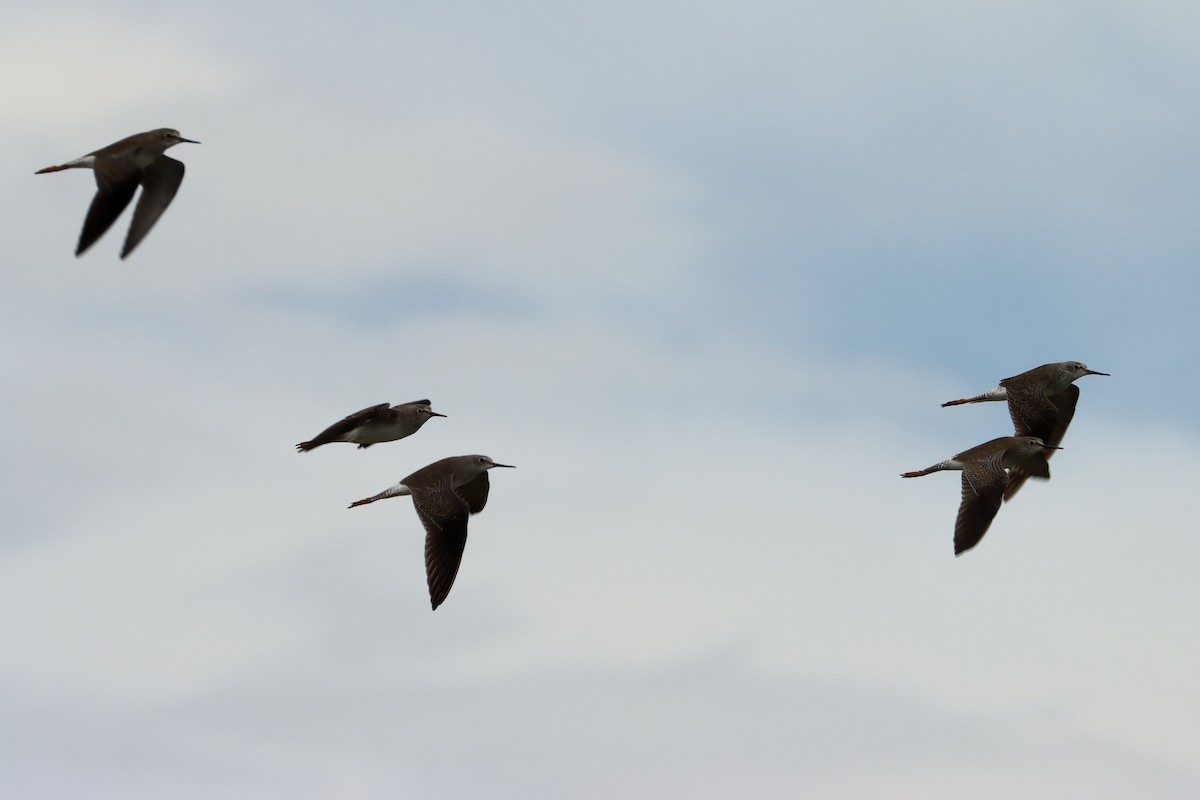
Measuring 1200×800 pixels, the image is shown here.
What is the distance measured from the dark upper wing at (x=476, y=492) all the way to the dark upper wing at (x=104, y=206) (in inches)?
234

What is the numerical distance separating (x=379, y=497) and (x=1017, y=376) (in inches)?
382

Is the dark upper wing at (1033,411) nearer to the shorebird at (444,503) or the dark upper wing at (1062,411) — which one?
the dark upper wing at (1062,411)

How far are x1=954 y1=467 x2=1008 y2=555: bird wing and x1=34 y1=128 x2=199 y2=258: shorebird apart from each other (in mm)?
10937

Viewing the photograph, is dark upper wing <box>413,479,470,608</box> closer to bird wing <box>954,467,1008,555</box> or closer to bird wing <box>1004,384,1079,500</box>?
bird wing <box>954,467,1008,555</box>

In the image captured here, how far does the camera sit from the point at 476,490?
26703mm

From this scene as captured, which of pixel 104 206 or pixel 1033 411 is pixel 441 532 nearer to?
pixel 104 206

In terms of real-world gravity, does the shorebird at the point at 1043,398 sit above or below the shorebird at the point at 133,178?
below

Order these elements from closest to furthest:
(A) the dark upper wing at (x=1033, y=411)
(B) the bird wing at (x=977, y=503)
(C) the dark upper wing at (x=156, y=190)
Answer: (C) the dark upper wing at (x=156, y=190) < (B) the bird wing at (x=977, y=503) < (A) the dark upper wing at (x=1033, y=411)

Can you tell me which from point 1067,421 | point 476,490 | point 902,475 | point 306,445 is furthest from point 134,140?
point 1067,421

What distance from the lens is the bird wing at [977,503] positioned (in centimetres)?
2545

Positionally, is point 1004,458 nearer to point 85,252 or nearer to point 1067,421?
point 1067,421

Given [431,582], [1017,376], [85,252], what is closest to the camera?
[85,252]

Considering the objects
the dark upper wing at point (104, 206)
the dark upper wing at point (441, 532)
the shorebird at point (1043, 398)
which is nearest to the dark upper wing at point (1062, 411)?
the shorebird at point (1043, 398)

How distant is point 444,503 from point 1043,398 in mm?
9159
